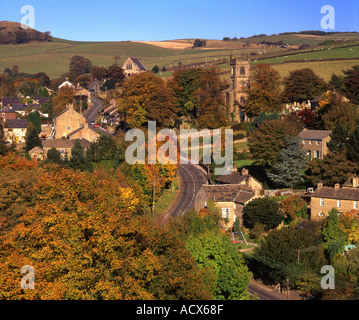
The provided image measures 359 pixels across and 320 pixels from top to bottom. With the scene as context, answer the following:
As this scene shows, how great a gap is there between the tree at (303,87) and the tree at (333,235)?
44353mm

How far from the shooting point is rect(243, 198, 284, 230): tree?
47.2m

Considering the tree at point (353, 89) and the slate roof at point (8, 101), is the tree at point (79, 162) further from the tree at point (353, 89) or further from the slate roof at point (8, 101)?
the slate roof at point (8, 101)

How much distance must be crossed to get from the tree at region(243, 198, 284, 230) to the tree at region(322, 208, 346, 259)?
450 cm

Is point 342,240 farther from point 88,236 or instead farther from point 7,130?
point 7,130

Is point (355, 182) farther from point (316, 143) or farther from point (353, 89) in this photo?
point (353, 89)

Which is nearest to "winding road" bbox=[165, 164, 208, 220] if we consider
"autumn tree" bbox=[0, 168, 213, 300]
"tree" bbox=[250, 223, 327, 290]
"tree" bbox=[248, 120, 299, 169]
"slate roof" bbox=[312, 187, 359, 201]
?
"tree" bbox=[248, 120, 299, 169]

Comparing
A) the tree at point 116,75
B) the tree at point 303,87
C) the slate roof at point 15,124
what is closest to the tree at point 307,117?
the tree at point 303,87

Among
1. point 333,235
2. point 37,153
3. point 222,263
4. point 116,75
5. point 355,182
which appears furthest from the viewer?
point 116,75

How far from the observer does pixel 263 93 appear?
82.2 m

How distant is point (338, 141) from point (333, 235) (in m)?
17.6

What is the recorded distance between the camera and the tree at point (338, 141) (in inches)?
2210

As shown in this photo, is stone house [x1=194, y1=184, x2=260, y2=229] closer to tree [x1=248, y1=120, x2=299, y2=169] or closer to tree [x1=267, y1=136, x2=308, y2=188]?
tree [x1=267, y1=136, x2=308, y2=188]

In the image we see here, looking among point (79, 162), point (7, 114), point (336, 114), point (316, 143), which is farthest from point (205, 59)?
point (79, 162)
